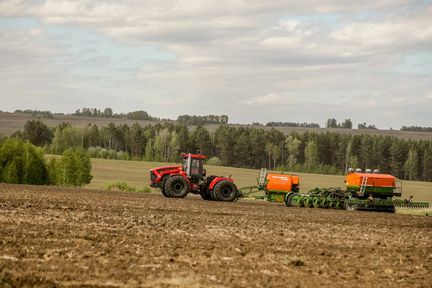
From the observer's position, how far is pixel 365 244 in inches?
799

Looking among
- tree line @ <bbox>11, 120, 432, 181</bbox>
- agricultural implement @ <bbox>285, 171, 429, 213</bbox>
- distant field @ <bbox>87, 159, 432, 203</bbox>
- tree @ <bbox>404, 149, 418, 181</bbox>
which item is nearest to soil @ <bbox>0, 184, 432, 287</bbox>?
agricultural implement @ <bbox>285, 171, 429, 213</bbox>

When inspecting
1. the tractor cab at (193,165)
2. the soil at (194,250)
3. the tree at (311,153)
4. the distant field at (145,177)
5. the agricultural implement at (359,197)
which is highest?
the tree at (311,153)

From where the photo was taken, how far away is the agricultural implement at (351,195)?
123 feet

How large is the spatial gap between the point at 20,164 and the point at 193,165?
41165 millimetres

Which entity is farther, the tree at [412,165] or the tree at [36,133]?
the tree at [412,165]

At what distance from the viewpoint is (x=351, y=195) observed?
38281 millimetres

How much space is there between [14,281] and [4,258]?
1.94 meters

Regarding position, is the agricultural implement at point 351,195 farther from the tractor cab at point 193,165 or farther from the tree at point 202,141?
the tree at point 202,141

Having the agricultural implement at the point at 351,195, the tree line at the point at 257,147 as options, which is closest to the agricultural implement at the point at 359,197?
the agricultural implement at the point at 351,195

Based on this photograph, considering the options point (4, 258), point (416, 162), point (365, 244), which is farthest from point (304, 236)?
point (416, 162)

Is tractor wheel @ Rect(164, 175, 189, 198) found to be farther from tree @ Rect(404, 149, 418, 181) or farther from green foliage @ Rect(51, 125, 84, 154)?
tree @ Rect(404, 149, 418, 181)

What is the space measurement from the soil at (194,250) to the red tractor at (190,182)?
1018 cm

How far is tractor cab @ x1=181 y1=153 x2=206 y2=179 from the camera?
→ 36844mm

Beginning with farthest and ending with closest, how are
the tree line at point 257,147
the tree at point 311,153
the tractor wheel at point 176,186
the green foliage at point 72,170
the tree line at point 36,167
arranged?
the tree at point 311,153
the tree line at point 257,147
the green foliage at point 72,170
the tree line at point 36,167
the tractor wheel at point 176,186
